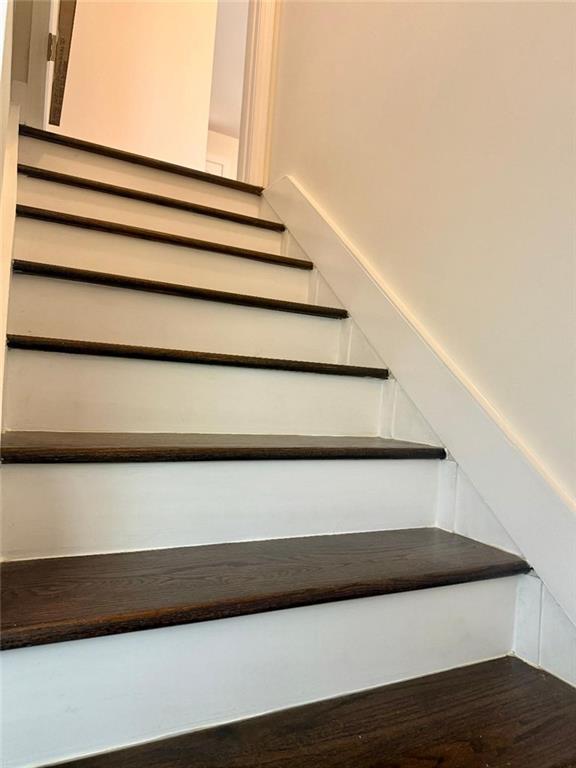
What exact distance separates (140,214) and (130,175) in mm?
268

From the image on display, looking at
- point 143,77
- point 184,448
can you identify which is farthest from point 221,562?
point 143,77

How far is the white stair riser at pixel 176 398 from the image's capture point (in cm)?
112

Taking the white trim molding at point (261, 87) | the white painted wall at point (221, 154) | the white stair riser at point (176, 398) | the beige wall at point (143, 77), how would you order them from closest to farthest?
the white stair riser at point (176, 398)
the white trim molding at point (261, 87)
the beige wall at point (143, 77)
the white painted wall at point (221, 154)

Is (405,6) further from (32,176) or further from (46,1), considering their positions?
(32,176)

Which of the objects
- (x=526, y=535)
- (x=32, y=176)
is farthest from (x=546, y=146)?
(x=32, y=176)

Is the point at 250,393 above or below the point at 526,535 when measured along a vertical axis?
above

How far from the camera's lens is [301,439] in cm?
127

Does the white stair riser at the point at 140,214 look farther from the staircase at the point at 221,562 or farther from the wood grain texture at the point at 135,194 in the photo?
the staircase at the point at 221,562

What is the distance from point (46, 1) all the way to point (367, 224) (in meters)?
1.21

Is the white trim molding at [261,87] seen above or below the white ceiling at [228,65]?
below

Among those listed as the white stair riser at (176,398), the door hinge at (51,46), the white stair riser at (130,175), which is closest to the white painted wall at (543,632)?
the white stair riser at (176,398)

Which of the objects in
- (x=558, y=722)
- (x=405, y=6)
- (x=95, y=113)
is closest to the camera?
(x=558, y=722)

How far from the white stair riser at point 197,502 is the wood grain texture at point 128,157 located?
4.60ft

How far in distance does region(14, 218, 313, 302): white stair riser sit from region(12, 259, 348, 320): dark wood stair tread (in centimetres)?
14
